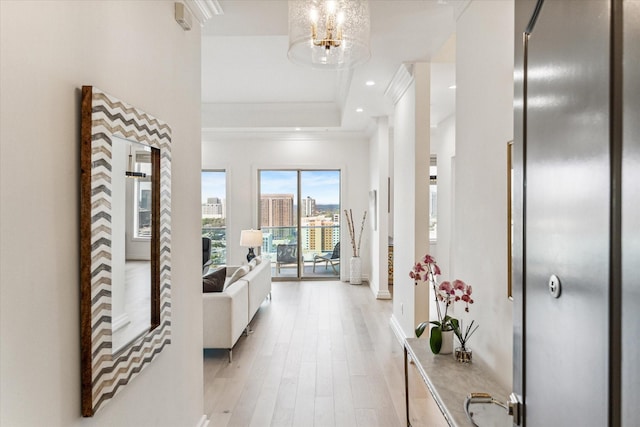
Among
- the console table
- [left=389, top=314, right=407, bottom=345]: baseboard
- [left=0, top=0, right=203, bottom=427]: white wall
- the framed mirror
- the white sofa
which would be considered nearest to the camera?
[left=0, top=0, right=203, bottom=427]: white wall

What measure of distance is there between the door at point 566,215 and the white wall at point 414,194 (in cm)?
293

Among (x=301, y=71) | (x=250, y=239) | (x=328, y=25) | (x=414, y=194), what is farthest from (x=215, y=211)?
(x=328, y=25)

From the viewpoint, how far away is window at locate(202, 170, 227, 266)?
798cm

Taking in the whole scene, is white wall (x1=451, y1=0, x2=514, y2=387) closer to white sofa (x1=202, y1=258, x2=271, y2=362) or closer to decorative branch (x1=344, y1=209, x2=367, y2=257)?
white sofa (x1=202, y1=258, x2=271, y2=362)

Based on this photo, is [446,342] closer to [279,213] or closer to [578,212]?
[578,212]

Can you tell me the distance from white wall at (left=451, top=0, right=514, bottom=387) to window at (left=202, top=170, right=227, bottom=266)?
6.05 m

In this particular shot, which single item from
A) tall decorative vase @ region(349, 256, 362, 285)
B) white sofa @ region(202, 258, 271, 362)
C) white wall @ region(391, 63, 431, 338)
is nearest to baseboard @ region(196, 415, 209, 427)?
white sofa @ region(202, 258, 271, 362)

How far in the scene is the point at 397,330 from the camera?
4566 mm

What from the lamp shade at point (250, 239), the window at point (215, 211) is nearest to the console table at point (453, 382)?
the lamp shade at point (250, 239)

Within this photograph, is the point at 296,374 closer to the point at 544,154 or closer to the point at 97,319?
the point at 97,319

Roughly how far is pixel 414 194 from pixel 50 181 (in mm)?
3147

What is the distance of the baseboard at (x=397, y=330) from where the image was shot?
4297mm

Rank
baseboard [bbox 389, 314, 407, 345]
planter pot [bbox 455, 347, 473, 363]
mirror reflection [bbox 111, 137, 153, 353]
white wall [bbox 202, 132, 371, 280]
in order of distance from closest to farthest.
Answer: mirror reflection [bbox 111, 137, 153, 353]
planter pot [bbox 455, 347, 473, 363]
baseboard [bbox 389, 314, 407, 345]
white wall [bbox 202, 132, 371, 280]

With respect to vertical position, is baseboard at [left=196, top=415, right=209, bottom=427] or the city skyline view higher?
Answer: the city skyline view
